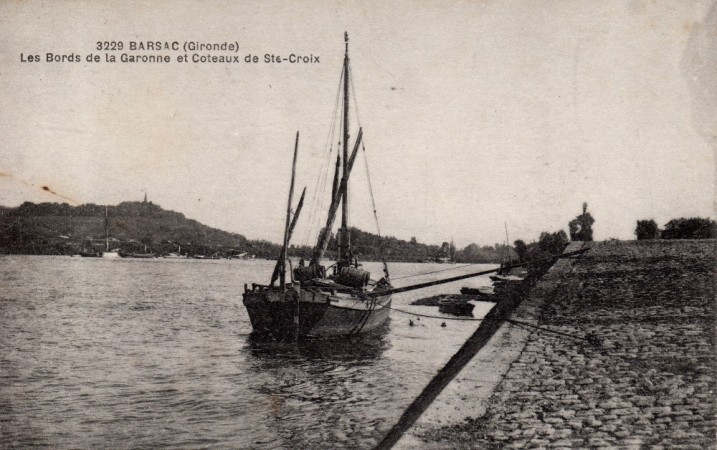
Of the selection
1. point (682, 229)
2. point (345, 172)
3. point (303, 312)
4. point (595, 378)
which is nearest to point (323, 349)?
point (303, 312)

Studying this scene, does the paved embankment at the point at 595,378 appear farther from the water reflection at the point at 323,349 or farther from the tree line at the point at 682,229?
the tree line at the point at 682,229

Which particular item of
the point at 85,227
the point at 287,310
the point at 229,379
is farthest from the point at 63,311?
the point at 85,227

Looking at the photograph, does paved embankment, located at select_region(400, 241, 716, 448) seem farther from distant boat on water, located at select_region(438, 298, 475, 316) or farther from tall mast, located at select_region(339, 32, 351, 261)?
distant boat on water, located at select_region(438, 298, 475, 316)

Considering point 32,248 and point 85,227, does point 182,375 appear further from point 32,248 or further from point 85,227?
point 85,227

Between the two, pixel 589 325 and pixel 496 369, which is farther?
pixel 589 325

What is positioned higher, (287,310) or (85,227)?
(85,227)

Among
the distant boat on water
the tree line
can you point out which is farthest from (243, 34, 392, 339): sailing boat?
the tree line

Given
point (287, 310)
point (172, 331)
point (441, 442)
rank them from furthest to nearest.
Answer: point (172, 331) → point (287, 310) → point (441, 442)
